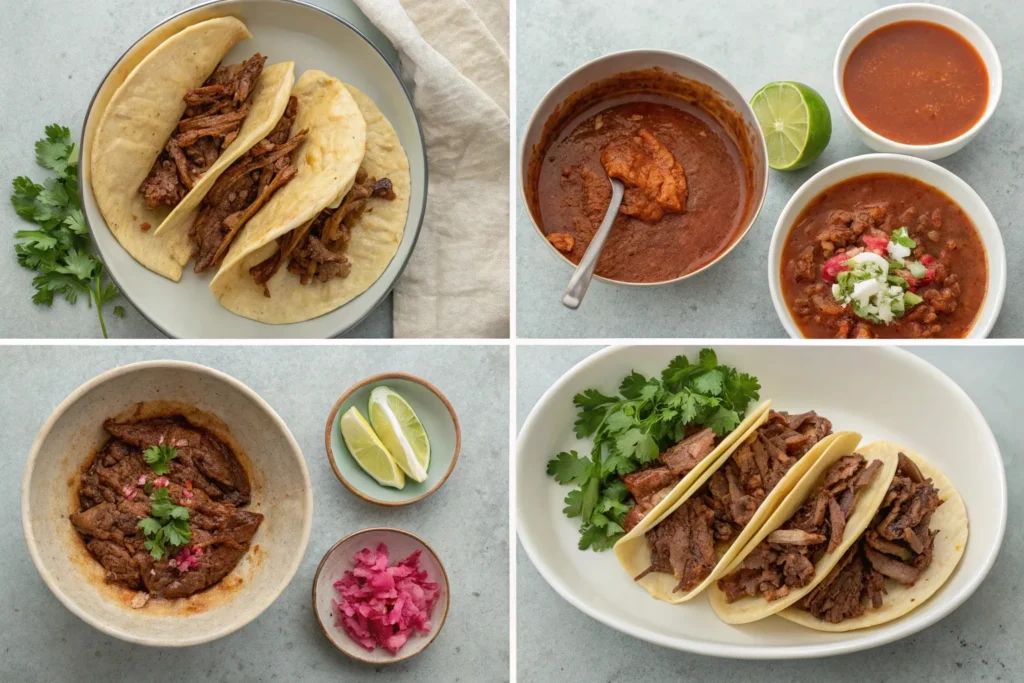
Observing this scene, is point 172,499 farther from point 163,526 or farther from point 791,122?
point 791,122

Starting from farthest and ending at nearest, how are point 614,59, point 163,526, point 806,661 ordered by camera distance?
1. point 806,661
2. point 614,59
3. point 163,526

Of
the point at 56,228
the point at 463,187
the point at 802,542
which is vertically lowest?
the point at 802,542

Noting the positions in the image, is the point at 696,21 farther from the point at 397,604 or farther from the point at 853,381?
the point at 397,604

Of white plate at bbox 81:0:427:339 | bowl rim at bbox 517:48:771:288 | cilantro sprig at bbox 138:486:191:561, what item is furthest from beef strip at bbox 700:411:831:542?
cilantro sprig at bbox 138:486:191:561

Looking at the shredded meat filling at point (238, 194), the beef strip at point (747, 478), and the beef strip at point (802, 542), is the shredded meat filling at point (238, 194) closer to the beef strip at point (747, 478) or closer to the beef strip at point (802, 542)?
the beef strip at point (747, 478)

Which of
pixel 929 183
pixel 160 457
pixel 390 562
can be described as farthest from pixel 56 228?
pixel 929 183

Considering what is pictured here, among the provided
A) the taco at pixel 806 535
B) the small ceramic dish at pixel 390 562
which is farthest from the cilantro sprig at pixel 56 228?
the taco at pixel 806 535

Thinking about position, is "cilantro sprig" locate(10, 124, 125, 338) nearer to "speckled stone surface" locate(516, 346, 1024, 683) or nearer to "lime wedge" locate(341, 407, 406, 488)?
"lime wedge" locate(341, 407, 406, 488)

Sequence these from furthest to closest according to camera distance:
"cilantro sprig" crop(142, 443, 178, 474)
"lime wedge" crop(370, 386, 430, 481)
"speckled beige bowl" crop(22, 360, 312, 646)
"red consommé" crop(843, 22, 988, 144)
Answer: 1. "lime wedge" crop(370, 386, 430, 481)
2. "red consommé" crop(843, 22, 988, 144)
3. "cilantro sprig" crop(142, 443, 178, 474)
4. "speckled beige bowl" crop(22, 360, 312, 646)
